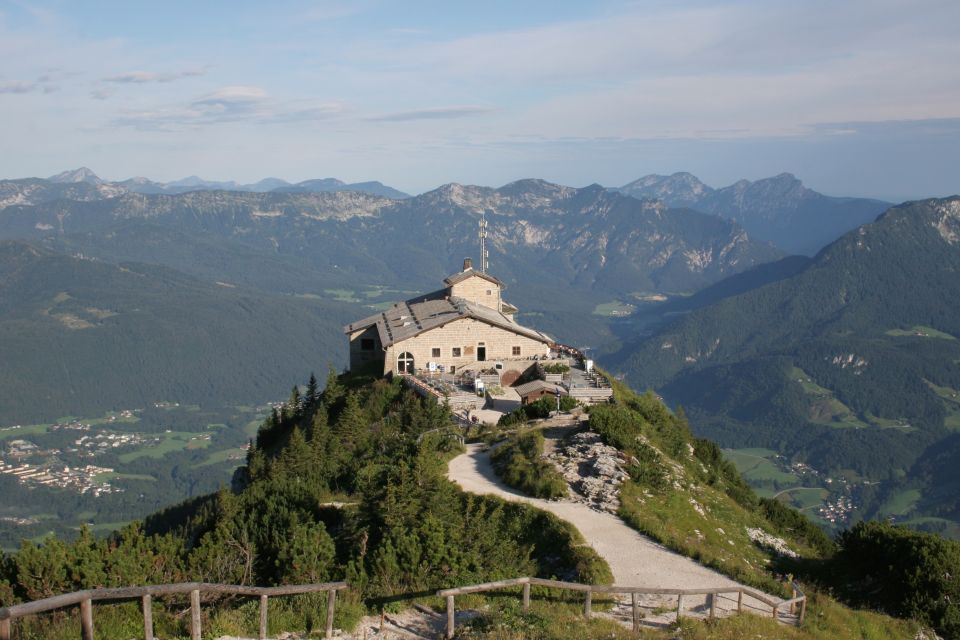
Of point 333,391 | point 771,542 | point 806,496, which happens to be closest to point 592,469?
point 771,542

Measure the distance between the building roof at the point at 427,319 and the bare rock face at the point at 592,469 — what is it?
69.3 feet

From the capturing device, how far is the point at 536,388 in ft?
156

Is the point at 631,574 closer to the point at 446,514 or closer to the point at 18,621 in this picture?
the point at 446,514

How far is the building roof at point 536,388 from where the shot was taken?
46.7m

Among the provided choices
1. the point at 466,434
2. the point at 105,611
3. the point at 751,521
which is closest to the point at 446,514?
the point at 105,611

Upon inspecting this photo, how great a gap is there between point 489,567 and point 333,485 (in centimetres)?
1272

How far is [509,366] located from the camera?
5506 cm

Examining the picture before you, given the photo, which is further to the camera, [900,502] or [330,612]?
[900,502]

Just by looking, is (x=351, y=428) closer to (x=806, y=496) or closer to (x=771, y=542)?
(x=771, y=542)

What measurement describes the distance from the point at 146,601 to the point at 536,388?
1365 inches

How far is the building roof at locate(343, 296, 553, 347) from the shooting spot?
55.6 m

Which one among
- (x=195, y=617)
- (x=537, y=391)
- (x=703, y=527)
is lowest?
(x=703, y=527)

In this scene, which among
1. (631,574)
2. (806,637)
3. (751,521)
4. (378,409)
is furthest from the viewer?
(378,409)

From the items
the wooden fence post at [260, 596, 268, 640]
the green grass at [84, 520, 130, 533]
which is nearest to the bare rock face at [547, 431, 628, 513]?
the wooden fence post at [260, 596, 268, 640]
